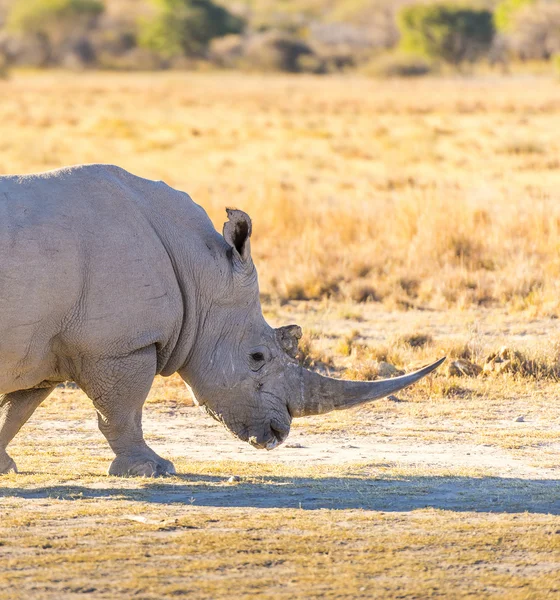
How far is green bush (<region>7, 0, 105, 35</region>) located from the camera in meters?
73.9

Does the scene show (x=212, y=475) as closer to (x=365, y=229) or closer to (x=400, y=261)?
(x=400, y=261)

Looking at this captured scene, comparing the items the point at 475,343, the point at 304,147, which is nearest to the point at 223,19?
the point at 304,147

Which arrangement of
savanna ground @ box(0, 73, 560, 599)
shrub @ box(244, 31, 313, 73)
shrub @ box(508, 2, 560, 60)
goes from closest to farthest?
savanna ground @ box(0, 73, 560, 599), shrub @ box(244, 31, 313, 73), shrub @ box(508, 2, 560, 60)

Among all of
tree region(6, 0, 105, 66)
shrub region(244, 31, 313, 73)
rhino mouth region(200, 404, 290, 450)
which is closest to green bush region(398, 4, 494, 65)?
shrub region(244, 31, 313, 73)

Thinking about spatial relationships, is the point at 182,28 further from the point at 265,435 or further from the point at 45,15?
the point at 265,435

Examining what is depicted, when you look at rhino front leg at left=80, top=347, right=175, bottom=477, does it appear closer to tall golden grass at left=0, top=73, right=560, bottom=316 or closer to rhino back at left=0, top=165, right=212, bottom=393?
rhino back at left=0, top=165, right=212, bottom=393

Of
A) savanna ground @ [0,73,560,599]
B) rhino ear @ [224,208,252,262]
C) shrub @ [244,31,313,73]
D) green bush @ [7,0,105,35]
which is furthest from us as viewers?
green bush @ [7,0,105,35]

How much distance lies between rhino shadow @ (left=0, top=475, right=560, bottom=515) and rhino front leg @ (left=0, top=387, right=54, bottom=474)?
18.8 inches

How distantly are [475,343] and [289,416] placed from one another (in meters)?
3.92

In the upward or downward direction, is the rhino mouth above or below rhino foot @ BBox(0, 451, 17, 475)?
above

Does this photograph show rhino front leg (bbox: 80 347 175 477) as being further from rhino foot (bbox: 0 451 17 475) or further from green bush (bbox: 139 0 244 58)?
green bush (bbox: 139 0 244 58)

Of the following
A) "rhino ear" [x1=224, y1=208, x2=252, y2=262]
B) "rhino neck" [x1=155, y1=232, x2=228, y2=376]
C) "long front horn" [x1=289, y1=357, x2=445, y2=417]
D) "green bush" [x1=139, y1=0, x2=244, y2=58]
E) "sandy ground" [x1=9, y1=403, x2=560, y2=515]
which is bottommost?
"green bush" [x1=139, y1=0, x2=244, y2=58]

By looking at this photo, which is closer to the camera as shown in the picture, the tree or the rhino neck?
the rhino neck

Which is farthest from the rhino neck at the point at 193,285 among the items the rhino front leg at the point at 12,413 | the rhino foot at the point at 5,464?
the rhino foot at the point at 5,464
